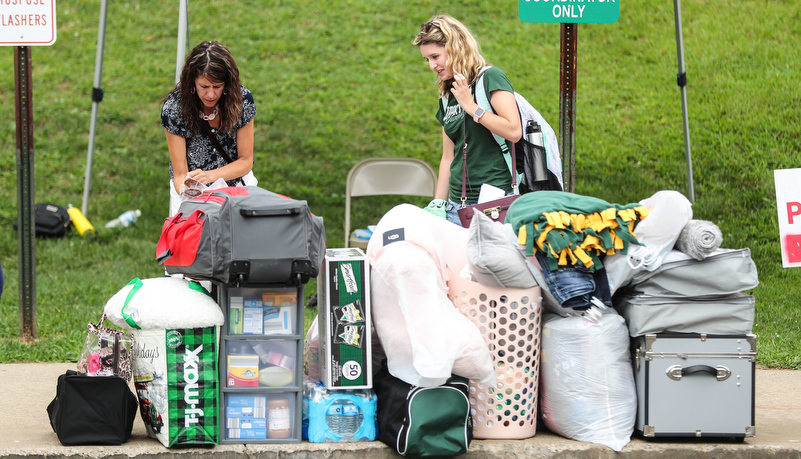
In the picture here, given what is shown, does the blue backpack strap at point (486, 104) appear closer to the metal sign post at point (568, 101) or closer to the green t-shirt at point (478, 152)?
the green t-shirt at point (478, 152)

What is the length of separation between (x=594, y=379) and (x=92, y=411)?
215 centimetres

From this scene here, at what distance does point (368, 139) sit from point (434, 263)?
22.5 ft

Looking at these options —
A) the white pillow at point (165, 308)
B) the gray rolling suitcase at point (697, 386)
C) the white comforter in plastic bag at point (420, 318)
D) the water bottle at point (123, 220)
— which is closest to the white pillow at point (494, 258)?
the white comforter in plastic bag at point (420, 318)

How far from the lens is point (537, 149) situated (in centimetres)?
403

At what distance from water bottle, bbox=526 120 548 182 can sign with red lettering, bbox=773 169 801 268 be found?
1194mm

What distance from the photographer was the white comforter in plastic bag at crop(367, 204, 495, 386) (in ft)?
10.7

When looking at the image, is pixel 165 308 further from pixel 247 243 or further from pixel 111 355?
pixel 247 243

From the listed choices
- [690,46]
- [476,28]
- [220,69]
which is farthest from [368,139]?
[220,69]

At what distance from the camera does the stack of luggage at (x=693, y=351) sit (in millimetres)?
3398

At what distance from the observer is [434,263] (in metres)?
3.41

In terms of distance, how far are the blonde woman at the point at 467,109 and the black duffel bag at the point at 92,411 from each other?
5.71 ft

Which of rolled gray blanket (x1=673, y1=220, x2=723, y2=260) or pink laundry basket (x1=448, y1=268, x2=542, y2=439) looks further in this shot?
pink laundry basket (x1=448, y1=268, x2=542, y2=439)

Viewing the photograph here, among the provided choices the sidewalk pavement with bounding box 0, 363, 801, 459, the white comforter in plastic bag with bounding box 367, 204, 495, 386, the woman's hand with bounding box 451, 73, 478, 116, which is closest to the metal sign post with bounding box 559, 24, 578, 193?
the woman's hand with bounding box 451, 73, 478, 116

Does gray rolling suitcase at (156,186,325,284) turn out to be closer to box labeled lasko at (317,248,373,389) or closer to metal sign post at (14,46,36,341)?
box labeled lasko at (317,248,373,389)
